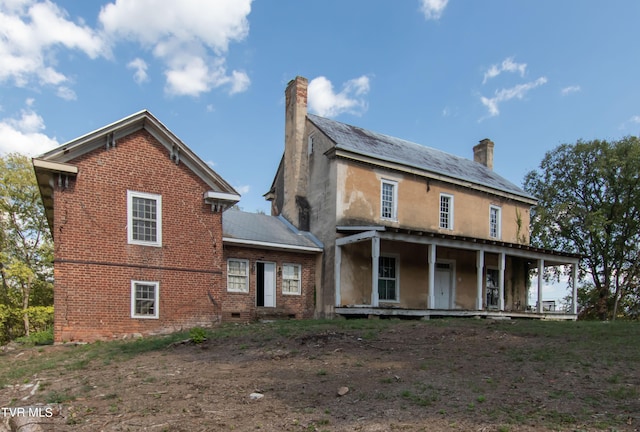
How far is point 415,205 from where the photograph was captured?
22.3 meters

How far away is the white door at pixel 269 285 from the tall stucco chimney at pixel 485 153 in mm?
17028

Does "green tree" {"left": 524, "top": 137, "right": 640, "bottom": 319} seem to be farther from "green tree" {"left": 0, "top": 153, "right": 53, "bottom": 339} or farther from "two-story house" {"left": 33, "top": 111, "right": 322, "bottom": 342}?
"green tree" {"left": 0, "top": 153, "right": 53, "bottom": 339}

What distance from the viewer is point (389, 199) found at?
854 inches

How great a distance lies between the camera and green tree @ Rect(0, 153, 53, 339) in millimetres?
31516

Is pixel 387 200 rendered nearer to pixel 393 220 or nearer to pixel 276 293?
pixel 393 220

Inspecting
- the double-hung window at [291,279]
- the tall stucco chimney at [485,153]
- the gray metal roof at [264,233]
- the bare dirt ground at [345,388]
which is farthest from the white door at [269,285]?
the tall stucco chimney at [485,153]

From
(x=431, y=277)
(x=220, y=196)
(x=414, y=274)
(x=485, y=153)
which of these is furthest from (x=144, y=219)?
(x=485, y=153)

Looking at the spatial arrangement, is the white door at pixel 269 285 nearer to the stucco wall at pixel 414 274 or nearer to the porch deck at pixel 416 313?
the porch deck at pixel 416 313

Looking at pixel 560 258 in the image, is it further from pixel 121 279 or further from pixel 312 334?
pixel 121 279

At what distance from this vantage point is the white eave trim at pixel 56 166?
45.8ft

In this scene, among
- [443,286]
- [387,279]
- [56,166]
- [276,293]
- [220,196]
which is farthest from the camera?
[443,286]

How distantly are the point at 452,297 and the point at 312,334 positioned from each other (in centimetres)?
1299

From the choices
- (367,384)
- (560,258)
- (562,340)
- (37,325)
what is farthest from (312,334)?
(37,325)

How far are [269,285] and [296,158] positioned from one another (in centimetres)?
627
